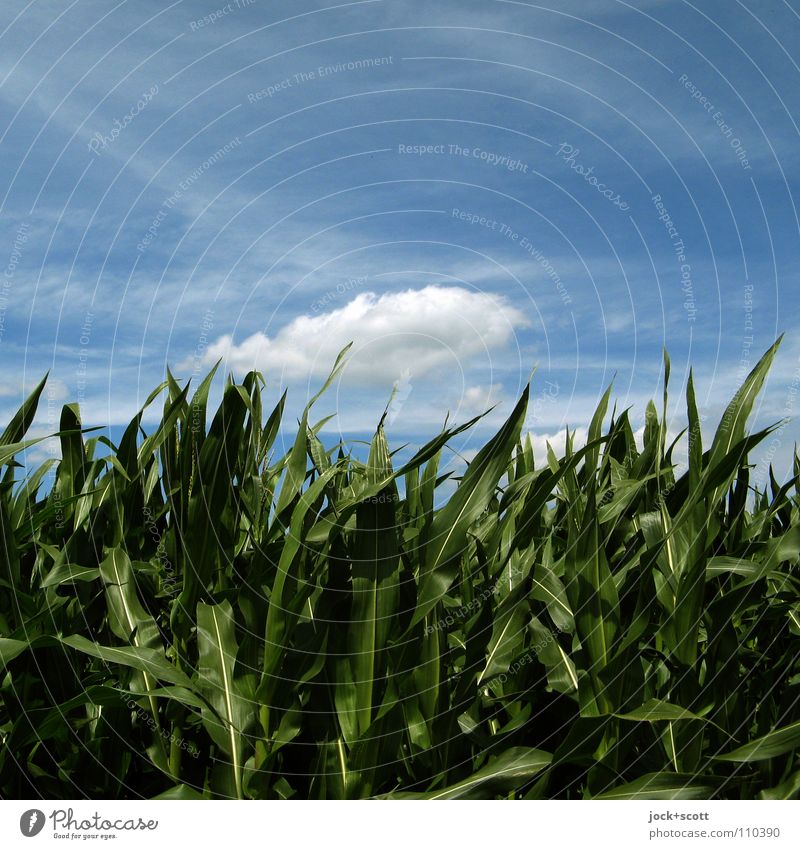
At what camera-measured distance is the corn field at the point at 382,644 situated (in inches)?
A: 62.6

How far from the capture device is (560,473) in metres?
1.60

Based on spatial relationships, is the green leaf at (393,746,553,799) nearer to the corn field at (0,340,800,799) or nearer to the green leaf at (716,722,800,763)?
the corn field at (0,340,800,799)

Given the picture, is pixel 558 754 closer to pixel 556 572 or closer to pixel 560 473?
pixel 556 572
